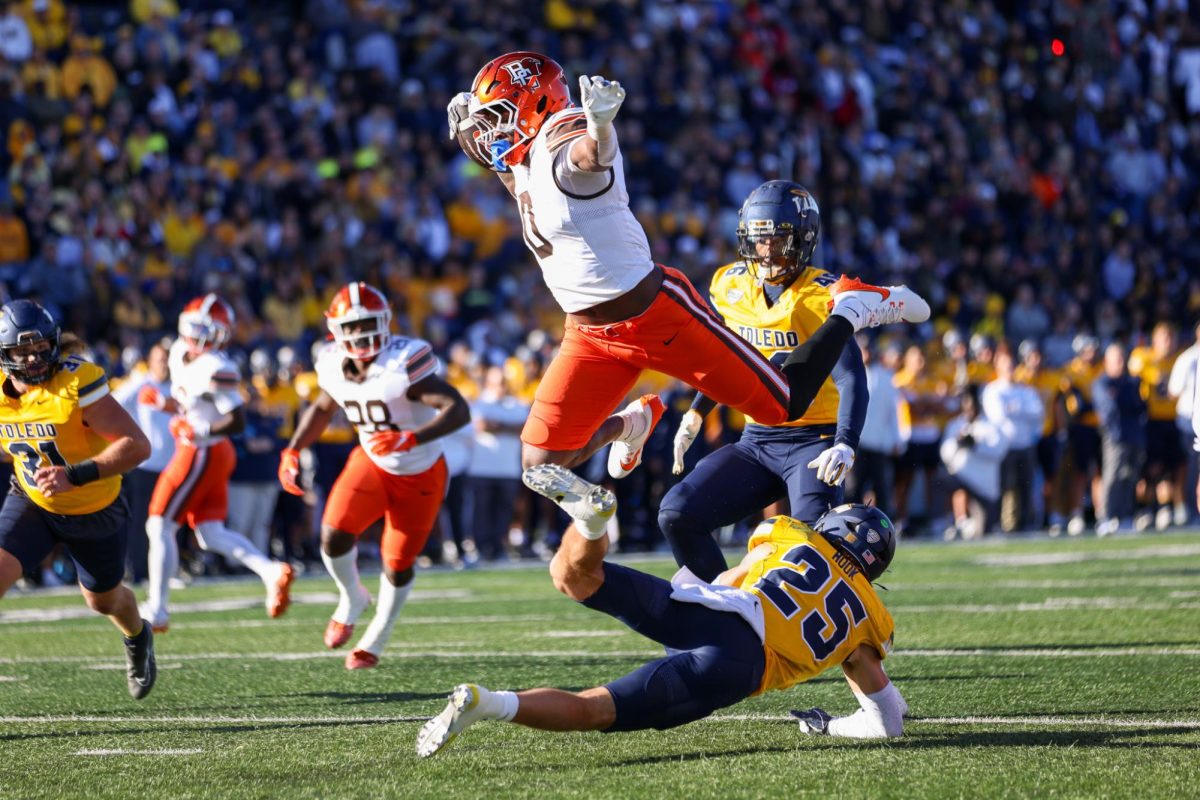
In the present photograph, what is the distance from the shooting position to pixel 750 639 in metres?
4.95

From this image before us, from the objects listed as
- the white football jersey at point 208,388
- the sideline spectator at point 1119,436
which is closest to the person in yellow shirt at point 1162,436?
the sideline spectator at point 1119,436

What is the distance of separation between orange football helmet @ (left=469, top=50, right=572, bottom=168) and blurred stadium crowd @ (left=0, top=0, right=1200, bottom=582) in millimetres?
8571

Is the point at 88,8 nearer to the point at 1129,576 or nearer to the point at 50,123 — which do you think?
the point at 50,123

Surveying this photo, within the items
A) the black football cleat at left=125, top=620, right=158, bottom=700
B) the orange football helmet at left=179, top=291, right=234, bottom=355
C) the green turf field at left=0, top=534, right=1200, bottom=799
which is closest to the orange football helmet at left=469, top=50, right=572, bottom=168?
the green turf field at left=0, top=534, right=1200, bottom=799

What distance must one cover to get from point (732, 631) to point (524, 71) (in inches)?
80.6

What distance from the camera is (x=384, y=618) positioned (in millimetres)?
7824

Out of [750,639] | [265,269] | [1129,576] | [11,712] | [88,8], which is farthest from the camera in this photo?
[88,8]

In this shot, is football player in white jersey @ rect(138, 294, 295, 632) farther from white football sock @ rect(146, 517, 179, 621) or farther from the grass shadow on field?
the grass shadow on field

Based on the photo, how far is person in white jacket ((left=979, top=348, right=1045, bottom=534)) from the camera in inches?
640

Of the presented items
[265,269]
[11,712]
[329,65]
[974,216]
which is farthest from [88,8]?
[11,712]

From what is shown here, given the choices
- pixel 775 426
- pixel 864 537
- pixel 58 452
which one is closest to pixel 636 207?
pixel 775 426

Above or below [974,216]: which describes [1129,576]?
below

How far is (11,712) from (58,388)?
125cm

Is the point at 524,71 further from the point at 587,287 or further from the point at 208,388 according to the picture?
the point at 208,388
